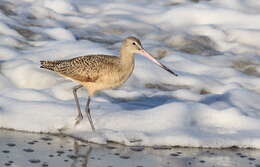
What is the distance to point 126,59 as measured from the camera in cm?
743

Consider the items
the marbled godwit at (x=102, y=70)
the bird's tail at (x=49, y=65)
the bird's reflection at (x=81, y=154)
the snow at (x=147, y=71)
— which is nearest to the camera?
the bird's reflection at (x=81, y=154)

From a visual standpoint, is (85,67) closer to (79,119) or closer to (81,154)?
(79,119)

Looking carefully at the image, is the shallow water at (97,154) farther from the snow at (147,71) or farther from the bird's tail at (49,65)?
the bird's tail at (49,65)

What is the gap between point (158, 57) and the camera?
9797mm

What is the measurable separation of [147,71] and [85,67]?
1.74 m

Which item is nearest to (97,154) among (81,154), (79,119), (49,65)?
(81,154)

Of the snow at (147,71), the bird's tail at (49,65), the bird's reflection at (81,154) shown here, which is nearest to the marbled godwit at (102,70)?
the bird's tail at (49,65)

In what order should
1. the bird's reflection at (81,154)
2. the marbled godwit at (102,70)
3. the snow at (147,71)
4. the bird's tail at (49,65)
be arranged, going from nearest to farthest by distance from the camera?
the bird's reflection at (81,154), the snow at (147,71), the marbled godwit at (102,70), the bird's tail at (49,65)

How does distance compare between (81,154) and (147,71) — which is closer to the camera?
(81,154)

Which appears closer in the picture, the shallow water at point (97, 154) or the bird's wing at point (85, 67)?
the shallow water at point (97, 154)

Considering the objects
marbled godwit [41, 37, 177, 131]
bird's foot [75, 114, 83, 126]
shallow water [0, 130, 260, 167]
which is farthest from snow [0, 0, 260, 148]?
marbled godwit [41, 37, 177, 131]

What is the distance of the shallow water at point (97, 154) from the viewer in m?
6.06

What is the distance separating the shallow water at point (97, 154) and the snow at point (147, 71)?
16 cm

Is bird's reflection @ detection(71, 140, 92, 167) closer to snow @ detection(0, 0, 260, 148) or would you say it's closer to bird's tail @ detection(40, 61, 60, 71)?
snow @ detection(0, 0, 260, 148)
